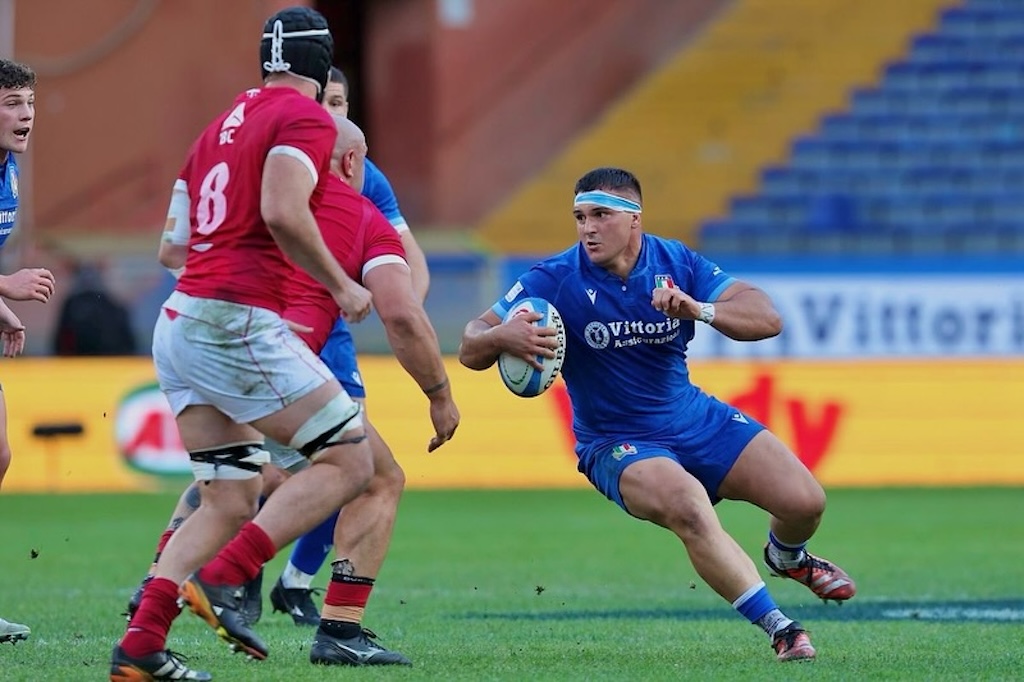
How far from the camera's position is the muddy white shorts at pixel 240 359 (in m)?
6.11

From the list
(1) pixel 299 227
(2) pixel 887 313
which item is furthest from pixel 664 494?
(2) pixel 887 313

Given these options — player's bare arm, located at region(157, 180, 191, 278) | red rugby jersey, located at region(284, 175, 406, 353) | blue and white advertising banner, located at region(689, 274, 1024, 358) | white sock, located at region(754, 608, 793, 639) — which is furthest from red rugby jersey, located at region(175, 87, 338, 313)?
blue and white advertising banner, located at region(689, 274, 1024, 358)

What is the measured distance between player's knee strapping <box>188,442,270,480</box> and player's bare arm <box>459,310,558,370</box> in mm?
1321

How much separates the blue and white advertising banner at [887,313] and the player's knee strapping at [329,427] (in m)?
12.9

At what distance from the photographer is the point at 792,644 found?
6984 mm

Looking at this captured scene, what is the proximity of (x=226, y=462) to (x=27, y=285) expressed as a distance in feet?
5.06

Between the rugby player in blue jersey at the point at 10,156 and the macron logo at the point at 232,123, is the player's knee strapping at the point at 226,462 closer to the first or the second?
the macron logo at the point at 232,123

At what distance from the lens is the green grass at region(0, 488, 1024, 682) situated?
6.93 meters

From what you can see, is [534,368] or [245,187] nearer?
[245,187]

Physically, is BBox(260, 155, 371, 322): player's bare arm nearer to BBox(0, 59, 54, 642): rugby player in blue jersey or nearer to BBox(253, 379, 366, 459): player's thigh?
BBox(253, 379, 366, 459): player's thigh

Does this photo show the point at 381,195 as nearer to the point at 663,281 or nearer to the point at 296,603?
the point at 663,281

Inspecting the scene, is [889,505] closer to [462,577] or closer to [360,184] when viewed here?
A: [462,577]

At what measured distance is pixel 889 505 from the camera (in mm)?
15359

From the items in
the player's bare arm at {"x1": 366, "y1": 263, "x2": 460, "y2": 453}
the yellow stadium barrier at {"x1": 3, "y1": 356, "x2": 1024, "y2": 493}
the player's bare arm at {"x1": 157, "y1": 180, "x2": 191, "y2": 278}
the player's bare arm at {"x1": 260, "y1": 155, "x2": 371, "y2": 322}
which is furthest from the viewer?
the yellow stadium barrier at {"x1": 3, "y1": 356, "x2": 1024, "y2": 493}
